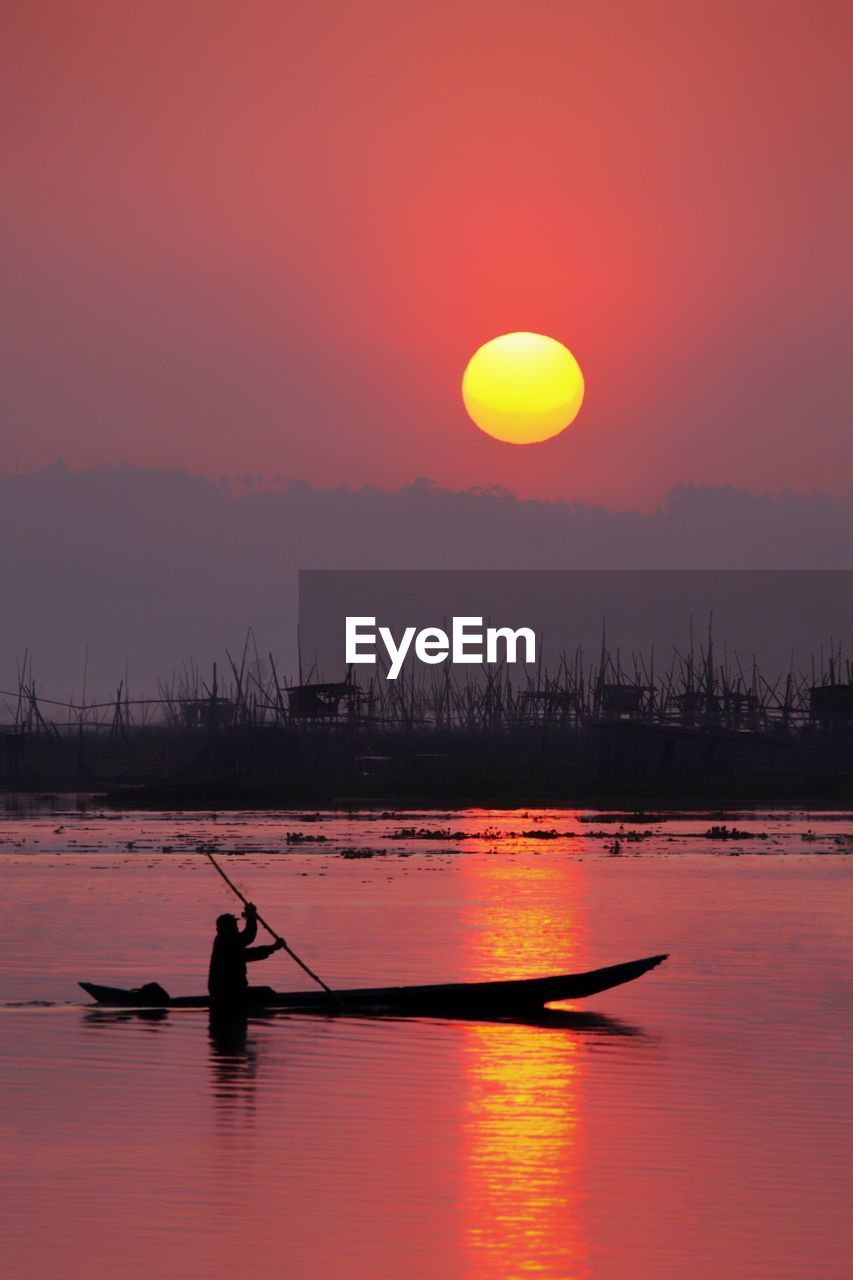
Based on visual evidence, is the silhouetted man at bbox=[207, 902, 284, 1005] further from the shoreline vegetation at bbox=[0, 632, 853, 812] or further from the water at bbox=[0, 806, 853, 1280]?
the shoreline vegetation at bbox=[0, 632, 853, 812]

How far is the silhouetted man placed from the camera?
21544mm

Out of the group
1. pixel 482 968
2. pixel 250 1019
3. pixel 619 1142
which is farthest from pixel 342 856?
pixel 619 1142

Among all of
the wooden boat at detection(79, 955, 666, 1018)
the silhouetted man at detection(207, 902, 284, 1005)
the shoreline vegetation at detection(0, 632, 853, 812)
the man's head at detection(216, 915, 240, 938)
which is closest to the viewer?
A: the man's head at detection(216, 915, 240, 938)

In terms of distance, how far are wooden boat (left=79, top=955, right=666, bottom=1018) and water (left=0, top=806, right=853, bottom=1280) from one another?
27 centimetres

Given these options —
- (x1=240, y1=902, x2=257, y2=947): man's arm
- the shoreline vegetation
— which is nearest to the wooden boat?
(x1=240, y1=902, x2=257, y2=947): man's arm

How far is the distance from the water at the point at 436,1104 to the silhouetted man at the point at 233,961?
1.41 ft

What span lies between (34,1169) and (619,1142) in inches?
186

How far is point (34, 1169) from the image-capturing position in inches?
570

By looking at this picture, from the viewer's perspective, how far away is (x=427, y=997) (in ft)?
72.0

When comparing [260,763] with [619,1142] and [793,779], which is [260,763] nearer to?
[793,779]

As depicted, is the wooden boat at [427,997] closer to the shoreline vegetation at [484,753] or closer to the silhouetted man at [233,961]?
the silhouetted man at [233,961]

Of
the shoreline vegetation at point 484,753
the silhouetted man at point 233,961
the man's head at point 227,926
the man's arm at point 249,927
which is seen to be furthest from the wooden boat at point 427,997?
the shoreline vegetation at point 484,753

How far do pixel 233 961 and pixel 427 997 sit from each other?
2.32 metres

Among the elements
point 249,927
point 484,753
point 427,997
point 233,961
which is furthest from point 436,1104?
point 484,753
